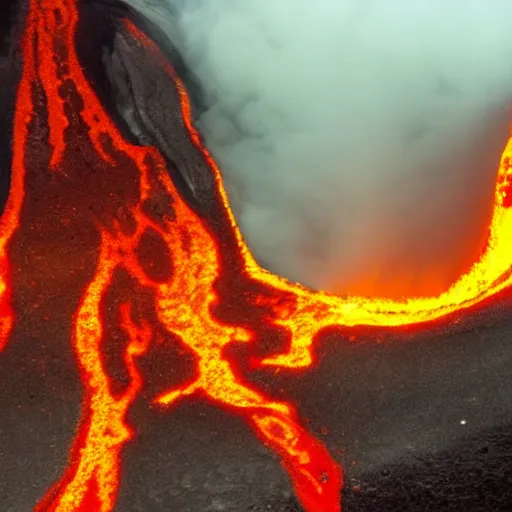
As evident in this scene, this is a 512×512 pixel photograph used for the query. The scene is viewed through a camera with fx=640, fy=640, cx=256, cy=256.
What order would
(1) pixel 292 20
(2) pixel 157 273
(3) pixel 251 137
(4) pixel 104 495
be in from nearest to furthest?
1. (4) pixel 104 495
2. (2) pixel 157 273
3. (3) pixel 251 137
4. (1) pixel 292 20

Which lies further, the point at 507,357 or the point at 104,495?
the point at 507,357

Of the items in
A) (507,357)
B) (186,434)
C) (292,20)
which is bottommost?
(186,434)

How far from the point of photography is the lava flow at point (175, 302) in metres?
3.97

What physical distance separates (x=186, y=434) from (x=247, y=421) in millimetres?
396

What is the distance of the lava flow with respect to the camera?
3.97 meters

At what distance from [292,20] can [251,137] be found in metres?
1.43

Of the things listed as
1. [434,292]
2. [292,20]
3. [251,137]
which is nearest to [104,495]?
[434,292]

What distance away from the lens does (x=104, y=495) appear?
3.84 m

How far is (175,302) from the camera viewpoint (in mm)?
4500

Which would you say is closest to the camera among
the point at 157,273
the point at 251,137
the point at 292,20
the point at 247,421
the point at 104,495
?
the point at 104,495

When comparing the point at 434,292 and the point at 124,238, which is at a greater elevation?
the point at 434,292

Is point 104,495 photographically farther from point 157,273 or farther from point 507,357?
point 507,357

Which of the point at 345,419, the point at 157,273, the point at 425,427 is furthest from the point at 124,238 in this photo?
the point at 425,427

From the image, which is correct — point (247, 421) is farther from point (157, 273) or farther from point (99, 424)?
point (157, 273)
